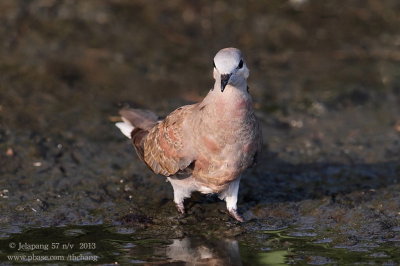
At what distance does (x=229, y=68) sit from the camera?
210 inches

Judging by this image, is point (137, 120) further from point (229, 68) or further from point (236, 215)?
point (229, 68)

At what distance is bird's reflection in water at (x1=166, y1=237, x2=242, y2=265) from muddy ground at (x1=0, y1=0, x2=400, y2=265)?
0.7 inches

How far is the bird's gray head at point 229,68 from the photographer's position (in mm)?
5316

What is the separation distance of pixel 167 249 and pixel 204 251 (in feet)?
0.87

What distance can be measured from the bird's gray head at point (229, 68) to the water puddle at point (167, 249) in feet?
3.81

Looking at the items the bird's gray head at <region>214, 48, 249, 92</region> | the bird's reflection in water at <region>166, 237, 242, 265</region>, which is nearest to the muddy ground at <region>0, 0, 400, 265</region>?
the bird's reflection in water at <region>166, 237, 242, 265</region>

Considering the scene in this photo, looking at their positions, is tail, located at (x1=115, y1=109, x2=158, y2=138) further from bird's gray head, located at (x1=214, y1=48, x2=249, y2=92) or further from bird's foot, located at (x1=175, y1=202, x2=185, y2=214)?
bird's gray head, located at (x1=214, y1=48, x2=249, y2=92)

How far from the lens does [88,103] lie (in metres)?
8.16

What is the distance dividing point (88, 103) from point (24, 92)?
71 centimetres

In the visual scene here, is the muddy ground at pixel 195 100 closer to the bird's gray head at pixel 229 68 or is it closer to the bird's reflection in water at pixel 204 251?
the bird's reflection in water at pixel 204 251

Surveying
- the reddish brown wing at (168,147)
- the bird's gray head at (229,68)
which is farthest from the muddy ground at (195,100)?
the bird's gray head at (229,68)

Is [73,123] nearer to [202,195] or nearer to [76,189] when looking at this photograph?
[76,189]

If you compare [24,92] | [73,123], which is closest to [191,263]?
[73,123]

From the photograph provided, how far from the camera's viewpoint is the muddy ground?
18.6ft
